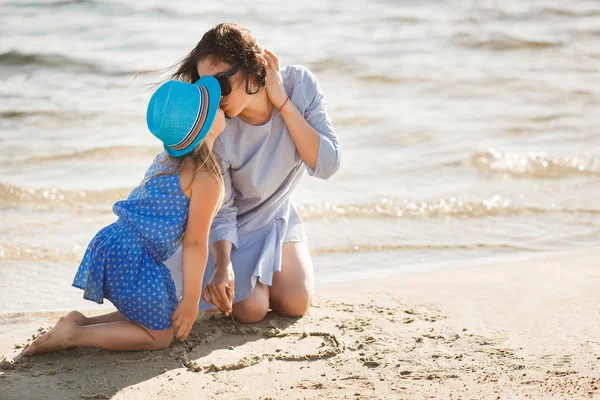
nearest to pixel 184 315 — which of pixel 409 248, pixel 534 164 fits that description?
pixel 409 248

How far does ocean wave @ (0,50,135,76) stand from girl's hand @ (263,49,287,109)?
5.79 metres

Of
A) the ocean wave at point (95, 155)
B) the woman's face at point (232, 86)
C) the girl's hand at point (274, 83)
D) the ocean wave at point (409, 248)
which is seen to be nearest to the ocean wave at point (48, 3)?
the ocean wave at point (95, 155)

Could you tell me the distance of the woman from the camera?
3.46 meters

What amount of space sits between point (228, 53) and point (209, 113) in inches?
12.3

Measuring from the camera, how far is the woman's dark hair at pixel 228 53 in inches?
124

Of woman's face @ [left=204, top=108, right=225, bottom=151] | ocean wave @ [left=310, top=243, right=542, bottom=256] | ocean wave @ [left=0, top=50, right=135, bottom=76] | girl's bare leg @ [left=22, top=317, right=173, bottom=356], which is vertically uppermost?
ocean wave @ [left=0, top=50, right=135, bottom=76]

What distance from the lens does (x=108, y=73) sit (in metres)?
8.87

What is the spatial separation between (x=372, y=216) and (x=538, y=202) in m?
1.19

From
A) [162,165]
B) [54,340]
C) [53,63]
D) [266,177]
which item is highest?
[53,63]

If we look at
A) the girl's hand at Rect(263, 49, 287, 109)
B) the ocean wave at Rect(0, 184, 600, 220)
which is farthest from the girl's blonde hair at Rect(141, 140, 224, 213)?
the ocean wave at Rect(0, 184, 600, 220)

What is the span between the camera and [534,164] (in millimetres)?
6297

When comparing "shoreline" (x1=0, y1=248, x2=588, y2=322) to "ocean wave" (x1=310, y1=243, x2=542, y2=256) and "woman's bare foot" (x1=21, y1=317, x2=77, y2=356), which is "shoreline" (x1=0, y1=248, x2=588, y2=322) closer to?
"ocean wave" (x1=310, y1=243, x2=542, y2=256)

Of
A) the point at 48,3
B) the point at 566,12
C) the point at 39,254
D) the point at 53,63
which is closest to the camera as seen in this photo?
the point at 39,254

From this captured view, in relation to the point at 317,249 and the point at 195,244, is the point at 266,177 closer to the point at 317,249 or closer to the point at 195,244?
the point at 195,244
